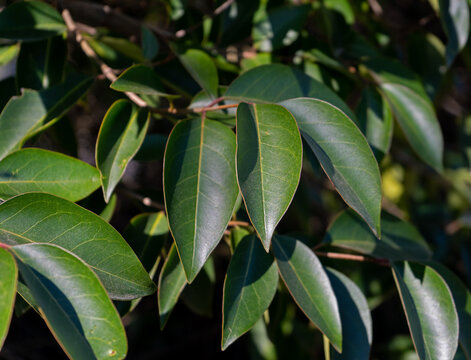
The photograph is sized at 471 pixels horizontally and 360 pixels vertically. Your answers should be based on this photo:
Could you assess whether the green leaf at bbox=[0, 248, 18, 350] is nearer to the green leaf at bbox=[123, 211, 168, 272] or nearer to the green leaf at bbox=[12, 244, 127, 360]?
the green leaf at bbox=[12, 244, 127, 360]

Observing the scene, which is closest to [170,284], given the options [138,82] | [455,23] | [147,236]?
[147,236]

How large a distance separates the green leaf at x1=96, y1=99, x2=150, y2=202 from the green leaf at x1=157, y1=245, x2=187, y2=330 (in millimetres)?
146

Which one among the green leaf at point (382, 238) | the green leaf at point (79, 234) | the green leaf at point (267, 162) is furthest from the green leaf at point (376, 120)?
the green leaf at point (79, 234)

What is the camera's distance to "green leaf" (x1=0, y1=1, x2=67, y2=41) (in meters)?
0.76

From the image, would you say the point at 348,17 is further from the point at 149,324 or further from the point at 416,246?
the point at 149,324

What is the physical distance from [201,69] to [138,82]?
0.13 meters

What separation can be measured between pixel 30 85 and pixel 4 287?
1.74ft

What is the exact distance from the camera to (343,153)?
1.93 ft

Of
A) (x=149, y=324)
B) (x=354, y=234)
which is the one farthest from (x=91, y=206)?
(x=149, y=324)

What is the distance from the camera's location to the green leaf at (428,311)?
62 cm

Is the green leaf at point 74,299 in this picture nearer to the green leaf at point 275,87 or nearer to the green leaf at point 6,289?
the green leaf at point 6,289

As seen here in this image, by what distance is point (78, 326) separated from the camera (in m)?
0.46

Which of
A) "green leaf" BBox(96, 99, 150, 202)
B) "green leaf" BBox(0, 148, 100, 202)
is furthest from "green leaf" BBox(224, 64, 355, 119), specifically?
"green leaf" BBox(0, 148, 100, 202)

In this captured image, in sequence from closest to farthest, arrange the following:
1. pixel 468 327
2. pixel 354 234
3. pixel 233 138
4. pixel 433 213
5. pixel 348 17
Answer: pixel 233 138
pixel 468 327
pixel 354 234
pixel 348 17
pixel 433 213
